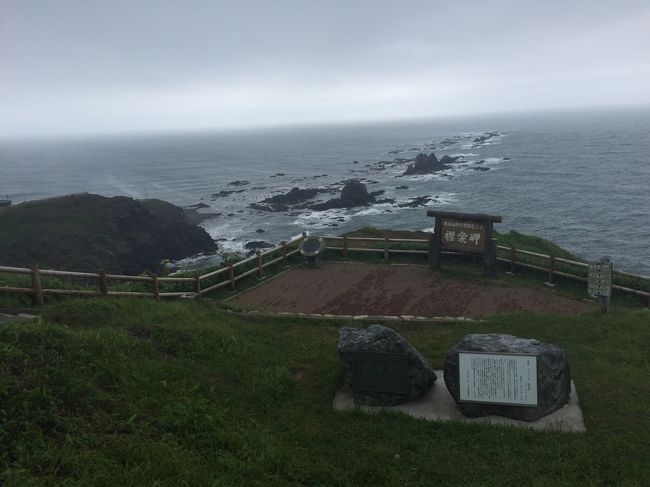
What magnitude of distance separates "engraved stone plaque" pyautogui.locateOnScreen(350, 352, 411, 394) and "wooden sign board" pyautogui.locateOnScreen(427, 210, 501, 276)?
27.9 feet

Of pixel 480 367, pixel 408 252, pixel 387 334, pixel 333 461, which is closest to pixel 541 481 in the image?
pixel 480 367

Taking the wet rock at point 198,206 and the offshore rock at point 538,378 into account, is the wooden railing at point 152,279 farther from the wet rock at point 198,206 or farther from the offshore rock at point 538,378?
the wet rock at point 198,206

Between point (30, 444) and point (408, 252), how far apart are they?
14.1 metres

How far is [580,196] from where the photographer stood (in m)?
52.7

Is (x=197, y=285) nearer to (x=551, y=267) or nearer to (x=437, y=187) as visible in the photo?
(x=551, y=267)

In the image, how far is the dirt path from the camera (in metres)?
13.2

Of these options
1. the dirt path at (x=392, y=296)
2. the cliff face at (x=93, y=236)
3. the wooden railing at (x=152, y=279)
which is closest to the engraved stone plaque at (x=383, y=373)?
the dirt path at (x=392, y=296)

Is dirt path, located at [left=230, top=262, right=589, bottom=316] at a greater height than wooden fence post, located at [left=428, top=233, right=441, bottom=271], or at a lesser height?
lesser

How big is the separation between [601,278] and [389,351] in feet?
22.2

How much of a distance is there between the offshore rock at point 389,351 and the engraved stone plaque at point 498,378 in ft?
2.30

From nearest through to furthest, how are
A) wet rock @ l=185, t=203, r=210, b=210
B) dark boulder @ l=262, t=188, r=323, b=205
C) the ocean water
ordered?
the ocean water, dark boulder @ l=262, t=188, r=323, b=205, wet rock @ l=185, t=203, r=210, b=210

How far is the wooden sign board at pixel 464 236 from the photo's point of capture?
15.1m

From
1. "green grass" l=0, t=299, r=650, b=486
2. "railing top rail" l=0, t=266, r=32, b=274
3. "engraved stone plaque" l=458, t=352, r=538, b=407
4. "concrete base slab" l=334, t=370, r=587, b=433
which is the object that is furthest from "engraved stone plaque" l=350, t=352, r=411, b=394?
"railing top rail" l=0, t=266, r=32, b=274

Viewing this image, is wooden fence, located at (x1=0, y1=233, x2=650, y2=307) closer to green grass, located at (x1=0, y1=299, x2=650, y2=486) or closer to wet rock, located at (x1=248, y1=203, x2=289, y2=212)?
green grass, located at (x1=0, y1=299, x2=650, y2=486)
